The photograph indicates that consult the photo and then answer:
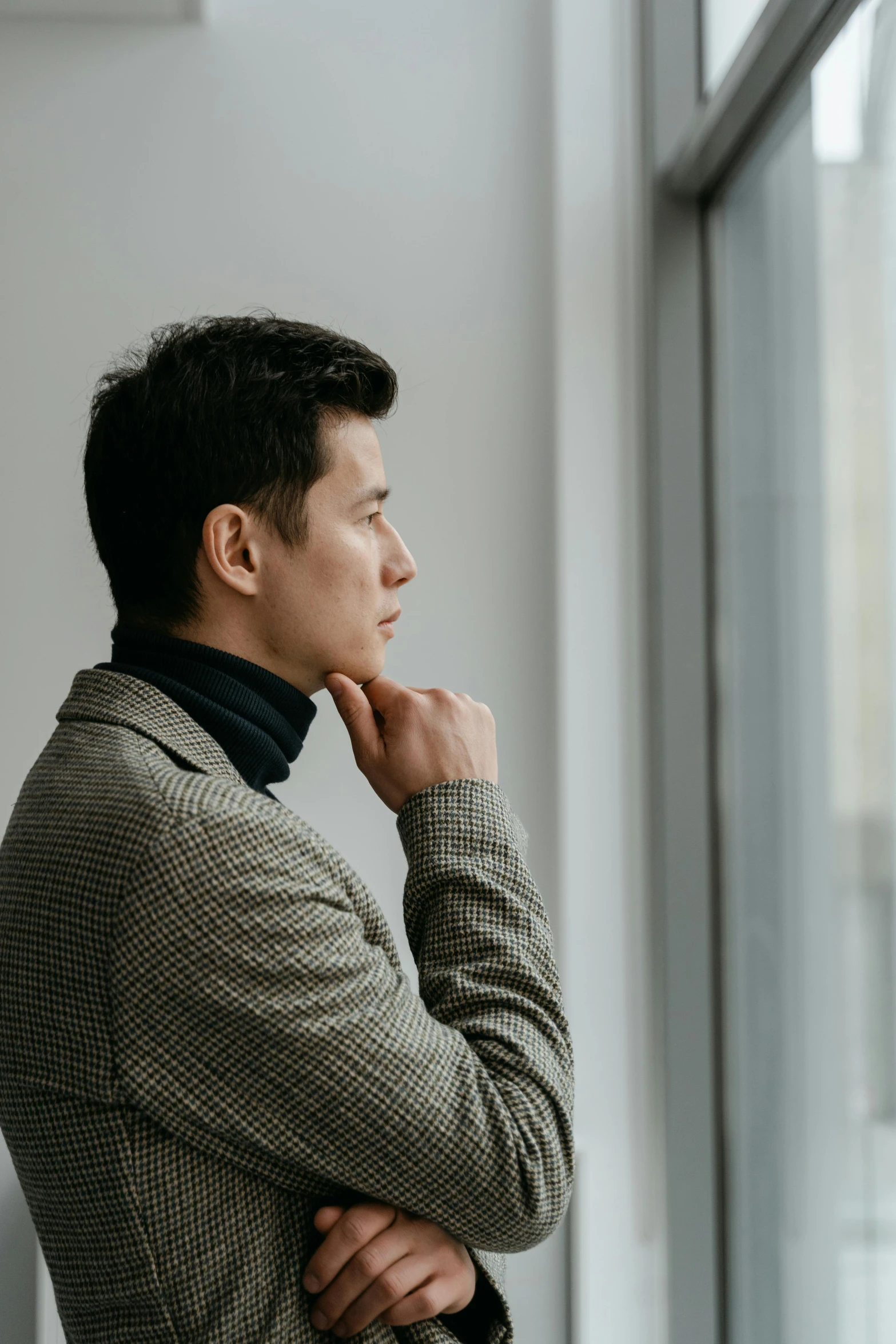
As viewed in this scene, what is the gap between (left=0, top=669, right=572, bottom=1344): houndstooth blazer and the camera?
2.48 ft

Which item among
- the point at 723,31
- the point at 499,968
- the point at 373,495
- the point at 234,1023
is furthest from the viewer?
the point at 723,31

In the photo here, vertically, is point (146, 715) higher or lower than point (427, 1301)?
higher

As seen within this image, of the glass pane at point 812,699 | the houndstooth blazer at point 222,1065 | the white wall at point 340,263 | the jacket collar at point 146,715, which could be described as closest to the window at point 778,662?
the glass pane at point 812,699

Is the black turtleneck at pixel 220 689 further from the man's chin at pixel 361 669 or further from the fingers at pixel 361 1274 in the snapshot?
the fingers at pixel 361 1274

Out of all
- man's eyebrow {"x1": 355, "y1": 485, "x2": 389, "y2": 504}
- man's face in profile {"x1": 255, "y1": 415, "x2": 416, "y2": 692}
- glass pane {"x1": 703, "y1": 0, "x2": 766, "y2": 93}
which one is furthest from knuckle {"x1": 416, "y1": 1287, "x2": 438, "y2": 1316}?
glass pane {"x1": 703, "y1": 0, "x2": 766, "y2": 93}

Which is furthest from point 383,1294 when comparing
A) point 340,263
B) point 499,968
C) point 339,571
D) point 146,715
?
point 340,263

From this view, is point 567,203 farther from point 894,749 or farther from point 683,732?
point 894,749

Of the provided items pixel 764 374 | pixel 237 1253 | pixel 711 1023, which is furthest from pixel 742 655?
pixel 237 1253

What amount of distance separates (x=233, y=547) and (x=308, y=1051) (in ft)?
1.40

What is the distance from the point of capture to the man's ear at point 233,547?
0.97m

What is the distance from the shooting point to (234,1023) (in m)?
0.75

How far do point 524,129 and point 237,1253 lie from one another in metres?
1.67

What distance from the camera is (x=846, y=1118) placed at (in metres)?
1.44

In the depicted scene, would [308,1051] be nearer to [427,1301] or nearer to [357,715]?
[427,1301]
